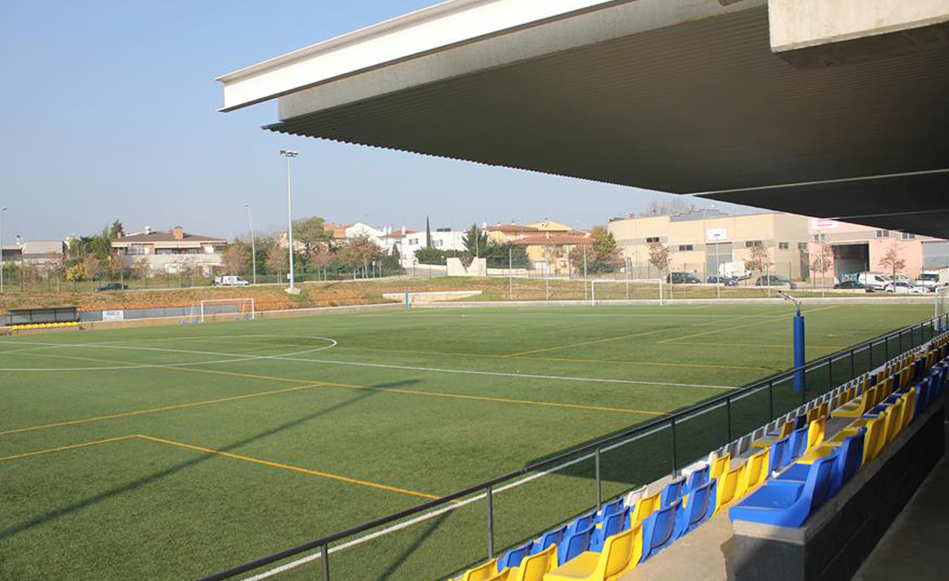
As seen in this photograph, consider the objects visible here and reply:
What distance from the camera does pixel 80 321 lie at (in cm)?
4953

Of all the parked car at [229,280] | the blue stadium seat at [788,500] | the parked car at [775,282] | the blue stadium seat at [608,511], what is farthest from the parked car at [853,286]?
the blue stadium seat at [788,500]

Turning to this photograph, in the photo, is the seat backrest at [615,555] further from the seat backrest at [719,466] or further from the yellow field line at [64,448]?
the yellow field line at [64,448]

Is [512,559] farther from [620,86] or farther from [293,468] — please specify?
[293,468]

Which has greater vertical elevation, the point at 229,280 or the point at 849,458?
the point at 229,280

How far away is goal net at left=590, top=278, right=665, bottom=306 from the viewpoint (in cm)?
6322

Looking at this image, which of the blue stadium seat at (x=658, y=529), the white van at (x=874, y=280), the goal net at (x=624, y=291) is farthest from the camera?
the white van at (x=874, y=280)

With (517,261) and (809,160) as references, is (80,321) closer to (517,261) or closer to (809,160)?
(809,160)

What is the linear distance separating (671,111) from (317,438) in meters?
8.67

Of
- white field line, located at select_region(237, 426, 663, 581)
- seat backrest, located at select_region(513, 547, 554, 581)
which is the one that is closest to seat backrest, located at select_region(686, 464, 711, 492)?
white field line, located at select_region(237, 426, 663, 581)

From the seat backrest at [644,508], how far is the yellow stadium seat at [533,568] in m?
1.15

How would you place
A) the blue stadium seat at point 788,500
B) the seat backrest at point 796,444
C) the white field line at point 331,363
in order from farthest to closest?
the white field line at point 331,363, the seat backrest at point 796,444, the blue stadium seat at point 788,500

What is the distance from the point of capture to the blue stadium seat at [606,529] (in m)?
5.73

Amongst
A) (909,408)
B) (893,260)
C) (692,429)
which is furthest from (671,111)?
(893,260)

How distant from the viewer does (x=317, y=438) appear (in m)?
13.7
